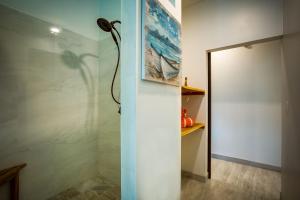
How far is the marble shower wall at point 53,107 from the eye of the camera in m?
1.25

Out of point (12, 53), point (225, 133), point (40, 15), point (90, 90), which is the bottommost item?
point (225, 133)

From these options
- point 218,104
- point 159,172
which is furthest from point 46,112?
point 218,104

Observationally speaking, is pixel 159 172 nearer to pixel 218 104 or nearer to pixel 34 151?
pixel 34 151

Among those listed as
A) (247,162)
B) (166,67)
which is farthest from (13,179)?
(247,162)

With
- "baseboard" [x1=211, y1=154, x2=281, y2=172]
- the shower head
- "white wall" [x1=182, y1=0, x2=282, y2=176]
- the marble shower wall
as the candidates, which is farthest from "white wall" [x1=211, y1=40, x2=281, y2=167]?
the shower head

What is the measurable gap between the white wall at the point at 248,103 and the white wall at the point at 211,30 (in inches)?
34.9

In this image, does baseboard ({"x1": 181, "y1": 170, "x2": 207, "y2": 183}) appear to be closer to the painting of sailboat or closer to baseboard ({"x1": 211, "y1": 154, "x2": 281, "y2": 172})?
baseboard ({"x1": 211, "y1": 154, "x2": 281, "y2": 172})

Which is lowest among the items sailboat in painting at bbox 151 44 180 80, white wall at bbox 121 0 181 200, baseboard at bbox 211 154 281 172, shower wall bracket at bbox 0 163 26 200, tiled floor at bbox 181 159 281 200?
tiled floor at bbox 181 159 281 200

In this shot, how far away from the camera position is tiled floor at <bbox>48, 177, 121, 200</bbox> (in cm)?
157

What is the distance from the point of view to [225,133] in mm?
2670

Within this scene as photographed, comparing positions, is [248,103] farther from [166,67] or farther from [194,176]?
[166,67]

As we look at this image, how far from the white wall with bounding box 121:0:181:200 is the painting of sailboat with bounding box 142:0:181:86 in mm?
49

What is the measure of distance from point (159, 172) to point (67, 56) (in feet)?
4.92

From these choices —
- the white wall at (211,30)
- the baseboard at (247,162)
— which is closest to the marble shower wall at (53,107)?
the white wall at (211,30)
